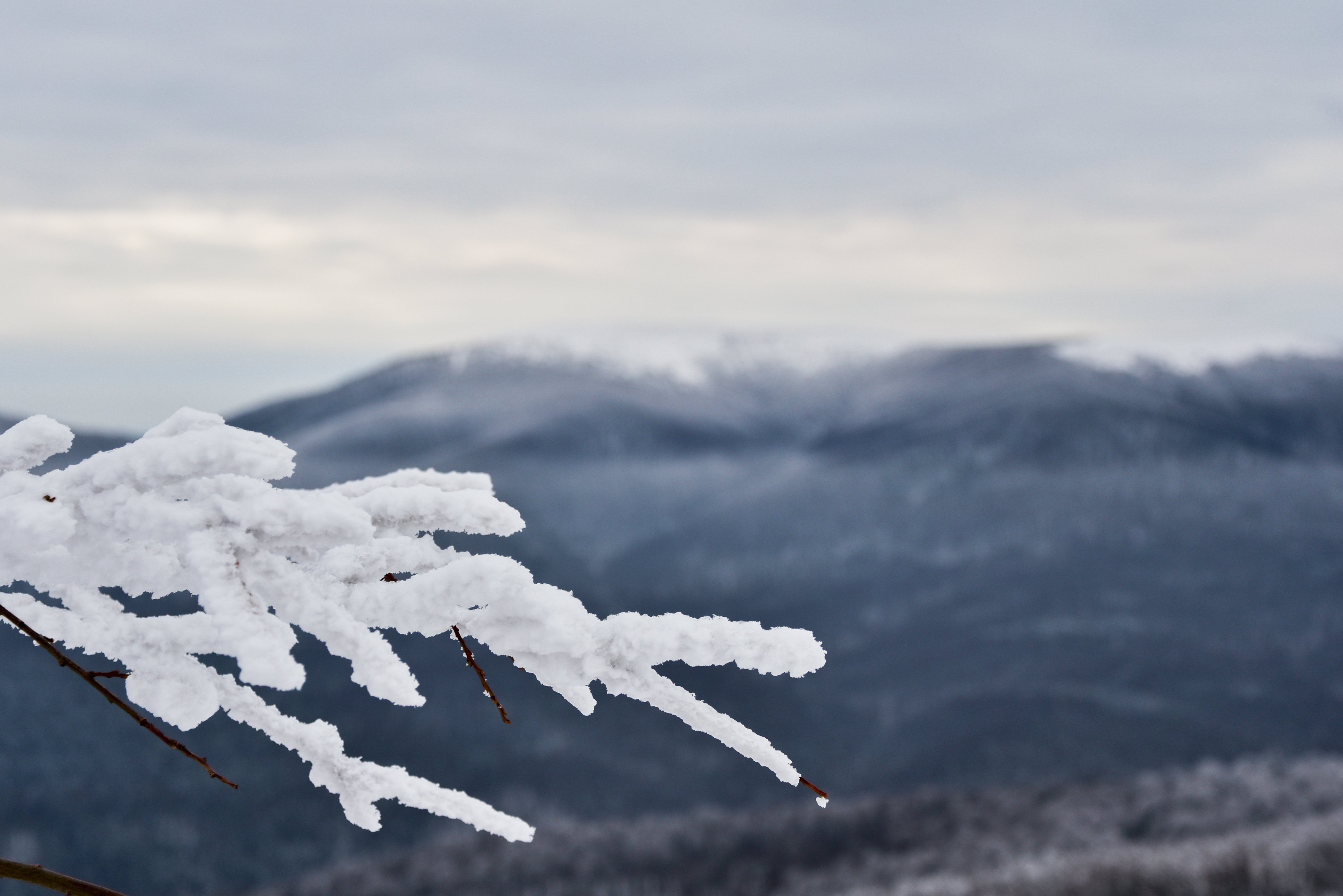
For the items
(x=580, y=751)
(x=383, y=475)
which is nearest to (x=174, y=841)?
(x=580, y=751)

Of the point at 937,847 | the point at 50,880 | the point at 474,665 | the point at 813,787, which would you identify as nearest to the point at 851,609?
A: the point at 937,847

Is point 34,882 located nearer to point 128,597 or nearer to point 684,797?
point 128,597

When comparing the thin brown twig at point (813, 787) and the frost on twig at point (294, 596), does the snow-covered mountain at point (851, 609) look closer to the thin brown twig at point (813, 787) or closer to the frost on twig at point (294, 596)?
the frost on twig at point (294, 596)

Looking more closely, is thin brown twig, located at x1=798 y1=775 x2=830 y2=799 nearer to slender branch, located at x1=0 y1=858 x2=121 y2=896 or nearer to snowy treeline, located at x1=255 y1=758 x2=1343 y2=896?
slender branch, located at x1=0 y1=858 x2=121 y2=896

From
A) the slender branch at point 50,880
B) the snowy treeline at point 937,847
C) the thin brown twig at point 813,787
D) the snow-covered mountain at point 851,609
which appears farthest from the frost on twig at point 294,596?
the snow-covered mountain at point 851,609

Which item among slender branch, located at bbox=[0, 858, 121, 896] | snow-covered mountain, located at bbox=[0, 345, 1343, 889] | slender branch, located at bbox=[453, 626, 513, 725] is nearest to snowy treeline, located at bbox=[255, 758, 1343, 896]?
snow-covered mountain, located at bbox=[0, 345, 1343, 889]
